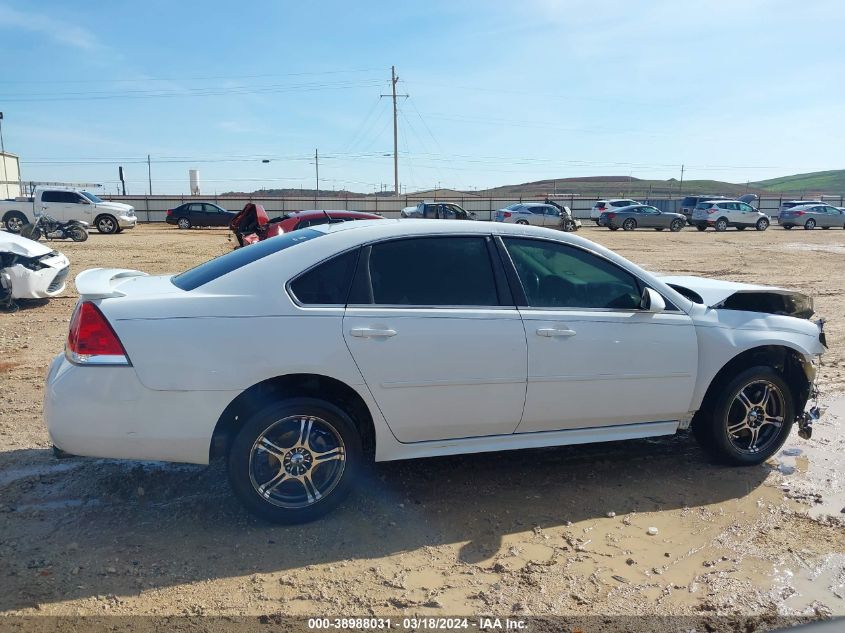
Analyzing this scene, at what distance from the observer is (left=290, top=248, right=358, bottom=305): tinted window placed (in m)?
3.58

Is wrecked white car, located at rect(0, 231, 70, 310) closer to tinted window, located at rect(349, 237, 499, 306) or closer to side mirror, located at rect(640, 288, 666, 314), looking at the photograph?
tinted window, located at rect(349, 237, 499, 306)

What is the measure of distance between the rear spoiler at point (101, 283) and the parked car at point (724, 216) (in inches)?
1440

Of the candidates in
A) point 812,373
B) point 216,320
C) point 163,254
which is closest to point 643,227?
point 163,254

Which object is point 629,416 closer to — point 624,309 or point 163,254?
point 624,309

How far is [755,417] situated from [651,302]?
1250mm

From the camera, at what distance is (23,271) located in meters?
9.01

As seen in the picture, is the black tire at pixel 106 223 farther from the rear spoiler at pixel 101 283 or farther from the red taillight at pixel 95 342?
the red taillight at pixel 95 342

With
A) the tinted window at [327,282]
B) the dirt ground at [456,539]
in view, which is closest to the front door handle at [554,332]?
the dirt ground at [456,539]

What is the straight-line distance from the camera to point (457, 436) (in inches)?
151

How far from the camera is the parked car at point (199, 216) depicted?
3697 cm

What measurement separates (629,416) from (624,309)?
0.67 meters

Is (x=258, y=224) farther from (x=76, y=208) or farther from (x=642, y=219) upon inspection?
(x=642, y=219)

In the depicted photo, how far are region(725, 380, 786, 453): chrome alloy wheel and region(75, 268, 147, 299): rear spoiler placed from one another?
12.7 ft

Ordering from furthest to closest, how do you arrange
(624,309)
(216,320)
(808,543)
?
(624,309) → (808,543) → (216,320)
